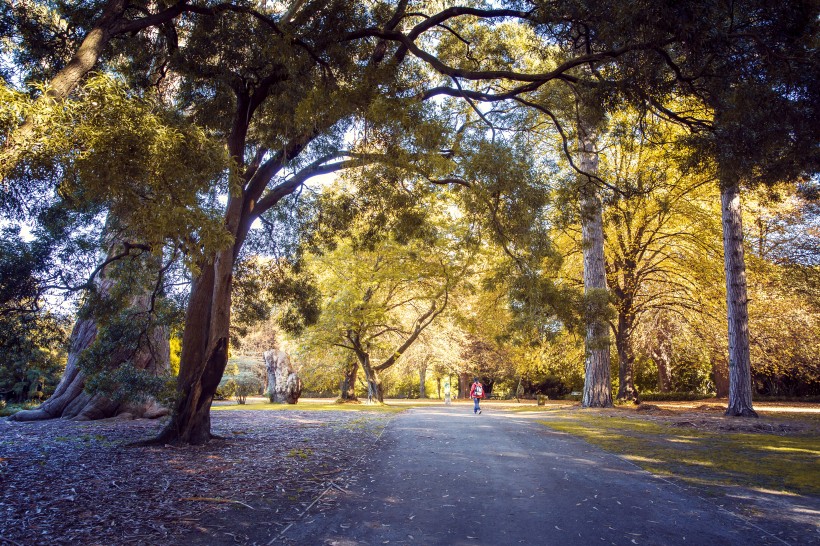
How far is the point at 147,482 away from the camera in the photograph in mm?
6227

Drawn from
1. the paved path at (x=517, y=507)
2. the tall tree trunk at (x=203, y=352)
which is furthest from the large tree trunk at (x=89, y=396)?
the paved path at (x=517, y=507)

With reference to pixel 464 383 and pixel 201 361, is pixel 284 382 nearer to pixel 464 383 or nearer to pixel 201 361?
pixel 201 361

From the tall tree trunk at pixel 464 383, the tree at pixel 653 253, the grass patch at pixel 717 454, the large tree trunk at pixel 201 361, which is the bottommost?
the tall tree trunk at pixel 464 383

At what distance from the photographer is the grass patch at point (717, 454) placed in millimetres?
6355

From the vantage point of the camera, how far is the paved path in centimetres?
416

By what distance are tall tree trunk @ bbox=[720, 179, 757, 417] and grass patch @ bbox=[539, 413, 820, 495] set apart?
3729mm

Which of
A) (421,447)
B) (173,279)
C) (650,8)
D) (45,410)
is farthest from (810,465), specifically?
(45,410)

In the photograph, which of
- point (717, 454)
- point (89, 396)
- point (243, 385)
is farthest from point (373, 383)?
point (717, 454)

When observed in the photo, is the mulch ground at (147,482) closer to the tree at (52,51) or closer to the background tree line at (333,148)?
the background tree line at (333,148)

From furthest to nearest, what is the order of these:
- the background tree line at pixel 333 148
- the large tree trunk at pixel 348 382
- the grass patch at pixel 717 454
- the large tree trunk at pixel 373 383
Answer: the large tree trunk at pixel 348 382 → the large tree trunk at pixel 373 383 → the grass patch at pixel 717 454 → the background tree line at pixel 333 148

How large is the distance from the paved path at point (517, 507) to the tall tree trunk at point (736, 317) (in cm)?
925

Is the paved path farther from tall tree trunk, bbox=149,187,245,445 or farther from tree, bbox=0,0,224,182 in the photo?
tree, bbox=0,0,224,182

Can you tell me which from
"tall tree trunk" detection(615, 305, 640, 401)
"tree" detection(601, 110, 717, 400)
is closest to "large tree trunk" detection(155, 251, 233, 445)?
"tree" detection(601, 110, 717, 400)

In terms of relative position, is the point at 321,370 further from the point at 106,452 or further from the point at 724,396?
the point at 724,396
